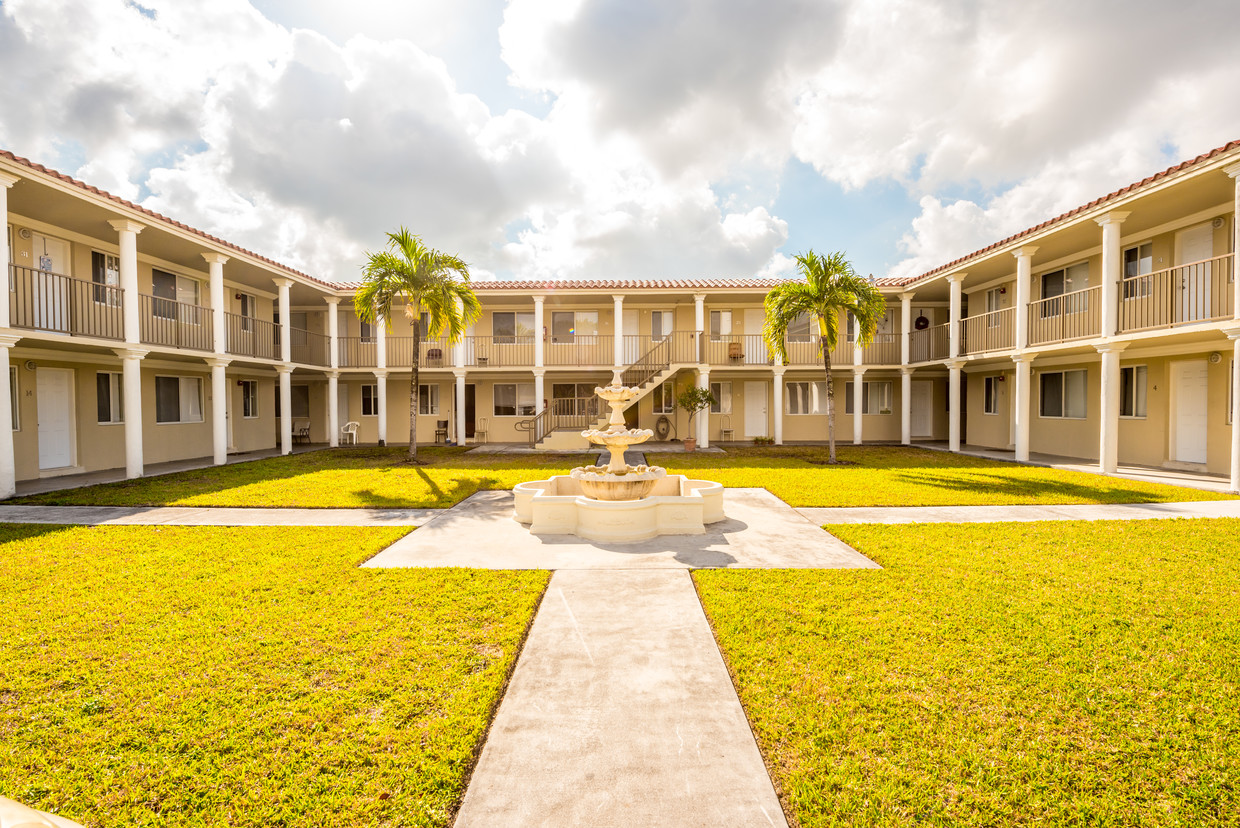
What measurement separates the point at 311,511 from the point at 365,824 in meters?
8.13

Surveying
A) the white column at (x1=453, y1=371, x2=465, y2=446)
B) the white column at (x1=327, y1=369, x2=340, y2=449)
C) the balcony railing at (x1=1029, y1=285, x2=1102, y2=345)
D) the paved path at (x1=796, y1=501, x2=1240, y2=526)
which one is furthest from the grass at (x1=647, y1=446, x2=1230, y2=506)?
the white column at (x1=327, y1=369, x2=340, y2=449)

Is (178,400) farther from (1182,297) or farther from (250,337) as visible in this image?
(1182,297)

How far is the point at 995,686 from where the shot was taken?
3.63m

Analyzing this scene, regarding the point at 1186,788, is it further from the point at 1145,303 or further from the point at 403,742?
the point at 1145,303

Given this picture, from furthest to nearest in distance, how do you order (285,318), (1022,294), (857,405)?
(857,405), (285,318), (1022,294)

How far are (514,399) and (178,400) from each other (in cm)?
1157

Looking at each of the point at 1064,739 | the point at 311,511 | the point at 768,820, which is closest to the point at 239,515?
the point at 311,511

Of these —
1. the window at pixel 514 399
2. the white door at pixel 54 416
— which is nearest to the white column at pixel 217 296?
the white door at pixel 54 416

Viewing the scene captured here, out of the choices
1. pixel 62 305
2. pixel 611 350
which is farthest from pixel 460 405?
pixel 62 305

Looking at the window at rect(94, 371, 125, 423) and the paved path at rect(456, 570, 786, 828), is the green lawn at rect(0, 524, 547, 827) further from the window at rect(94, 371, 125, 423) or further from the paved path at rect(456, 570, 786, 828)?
the window at rect(94, 371, 125, 423)

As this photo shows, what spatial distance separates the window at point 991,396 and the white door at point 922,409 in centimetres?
235

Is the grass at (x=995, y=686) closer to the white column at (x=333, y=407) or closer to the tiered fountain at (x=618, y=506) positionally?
the tiered fountain at (x=618, y=506)

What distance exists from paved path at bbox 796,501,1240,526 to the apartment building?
2.95 metres

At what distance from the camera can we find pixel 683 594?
5.39 meters
